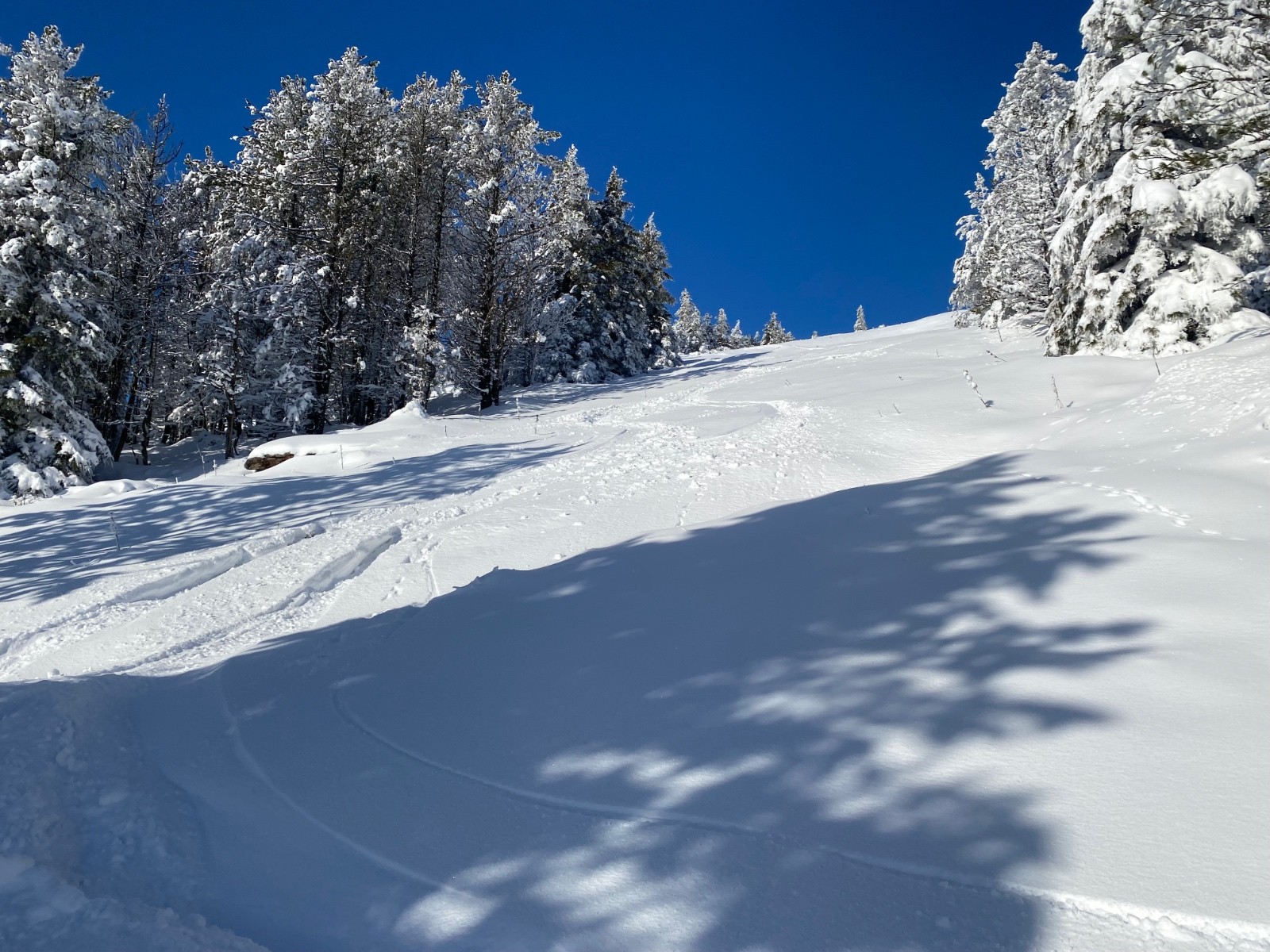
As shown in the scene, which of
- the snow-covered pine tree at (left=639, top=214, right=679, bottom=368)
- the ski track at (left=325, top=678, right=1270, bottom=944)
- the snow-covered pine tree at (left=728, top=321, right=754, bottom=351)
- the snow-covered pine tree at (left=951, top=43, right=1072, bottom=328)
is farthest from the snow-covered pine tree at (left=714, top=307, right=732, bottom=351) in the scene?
the ski track at (left=325, top=678, right=1270, bottom=944)

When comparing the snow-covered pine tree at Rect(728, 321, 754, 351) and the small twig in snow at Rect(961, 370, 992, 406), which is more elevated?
Answer: the snow-covered pine tree at Rect(728, 321, 754, 351)

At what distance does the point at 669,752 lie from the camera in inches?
107

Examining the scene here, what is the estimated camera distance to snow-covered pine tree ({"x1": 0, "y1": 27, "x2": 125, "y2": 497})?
13.7 m

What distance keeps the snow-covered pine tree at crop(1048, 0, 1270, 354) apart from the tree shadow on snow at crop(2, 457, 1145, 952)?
365 inches

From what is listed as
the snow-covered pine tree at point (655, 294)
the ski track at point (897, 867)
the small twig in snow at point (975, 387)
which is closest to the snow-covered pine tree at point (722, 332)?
the snow-covered pine tree at point (655, 294)

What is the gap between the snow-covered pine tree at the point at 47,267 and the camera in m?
13.7

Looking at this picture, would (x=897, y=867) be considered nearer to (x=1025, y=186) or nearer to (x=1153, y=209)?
(x=1153, y=209)

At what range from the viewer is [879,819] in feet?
7.17

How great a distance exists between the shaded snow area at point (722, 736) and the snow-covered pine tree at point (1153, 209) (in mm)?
5522

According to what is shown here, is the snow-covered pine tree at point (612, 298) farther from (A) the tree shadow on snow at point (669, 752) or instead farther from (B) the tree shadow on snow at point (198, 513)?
(A) the tree shadow on snow at point (669, 752)

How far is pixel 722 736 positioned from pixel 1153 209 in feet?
43.1

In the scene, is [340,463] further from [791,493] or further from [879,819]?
[879,819]

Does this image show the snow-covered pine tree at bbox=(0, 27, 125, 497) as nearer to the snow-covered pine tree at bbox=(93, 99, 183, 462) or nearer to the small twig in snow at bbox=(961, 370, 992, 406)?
the snow-covered pine tree at bbox=(93, 99, 183, 462)

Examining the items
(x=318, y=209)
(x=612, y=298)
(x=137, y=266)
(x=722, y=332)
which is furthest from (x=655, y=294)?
(x=722, y=332)
